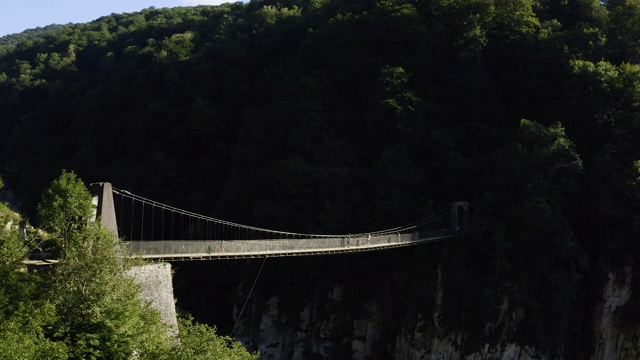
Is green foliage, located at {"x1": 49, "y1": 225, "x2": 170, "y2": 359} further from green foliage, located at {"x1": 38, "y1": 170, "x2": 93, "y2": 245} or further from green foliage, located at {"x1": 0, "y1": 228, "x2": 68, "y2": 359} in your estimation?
green foliage, located at {"x1": 38, "y1": 170, "x2": 93, "y2": 245}

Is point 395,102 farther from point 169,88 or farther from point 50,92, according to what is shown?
point 50,92

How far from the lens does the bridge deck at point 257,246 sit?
14.0 m

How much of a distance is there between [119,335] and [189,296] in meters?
17.3

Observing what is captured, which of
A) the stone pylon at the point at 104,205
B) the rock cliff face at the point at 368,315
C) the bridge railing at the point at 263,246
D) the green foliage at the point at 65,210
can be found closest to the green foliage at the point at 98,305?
the green foliage at the point at 65,210

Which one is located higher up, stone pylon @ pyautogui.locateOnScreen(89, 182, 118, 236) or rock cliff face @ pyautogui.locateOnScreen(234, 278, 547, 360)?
stone pylon @ pyautogui.locateOnScreen(89, 182, 118, 236)

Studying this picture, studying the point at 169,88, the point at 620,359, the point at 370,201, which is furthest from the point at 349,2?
the point at 620,359

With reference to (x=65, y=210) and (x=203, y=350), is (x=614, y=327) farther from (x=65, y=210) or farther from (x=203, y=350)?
(x=65, y=210)

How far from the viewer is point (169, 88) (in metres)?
39.5

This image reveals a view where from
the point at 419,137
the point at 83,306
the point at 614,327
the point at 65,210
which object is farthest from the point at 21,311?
the point at 419,137

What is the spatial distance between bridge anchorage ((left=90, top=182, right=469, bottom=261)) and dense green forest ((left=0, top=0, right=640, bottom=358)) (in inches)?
32.9

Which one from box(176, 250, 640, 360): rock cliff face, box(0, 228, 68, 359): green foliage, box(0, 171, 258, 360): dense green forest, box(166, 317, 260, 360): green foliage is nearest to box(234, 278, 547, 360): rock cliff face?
box(176, 250, 640, 360): rock cliff face

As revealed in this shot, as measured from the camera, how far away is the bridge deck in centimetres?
1399

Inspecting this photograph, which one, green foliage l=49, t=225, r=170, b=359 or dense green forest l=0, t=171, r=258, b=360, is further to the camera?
green foliage l=49, t=225, r=170, b=359

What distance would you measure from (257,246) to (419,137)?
1201 centimetres
